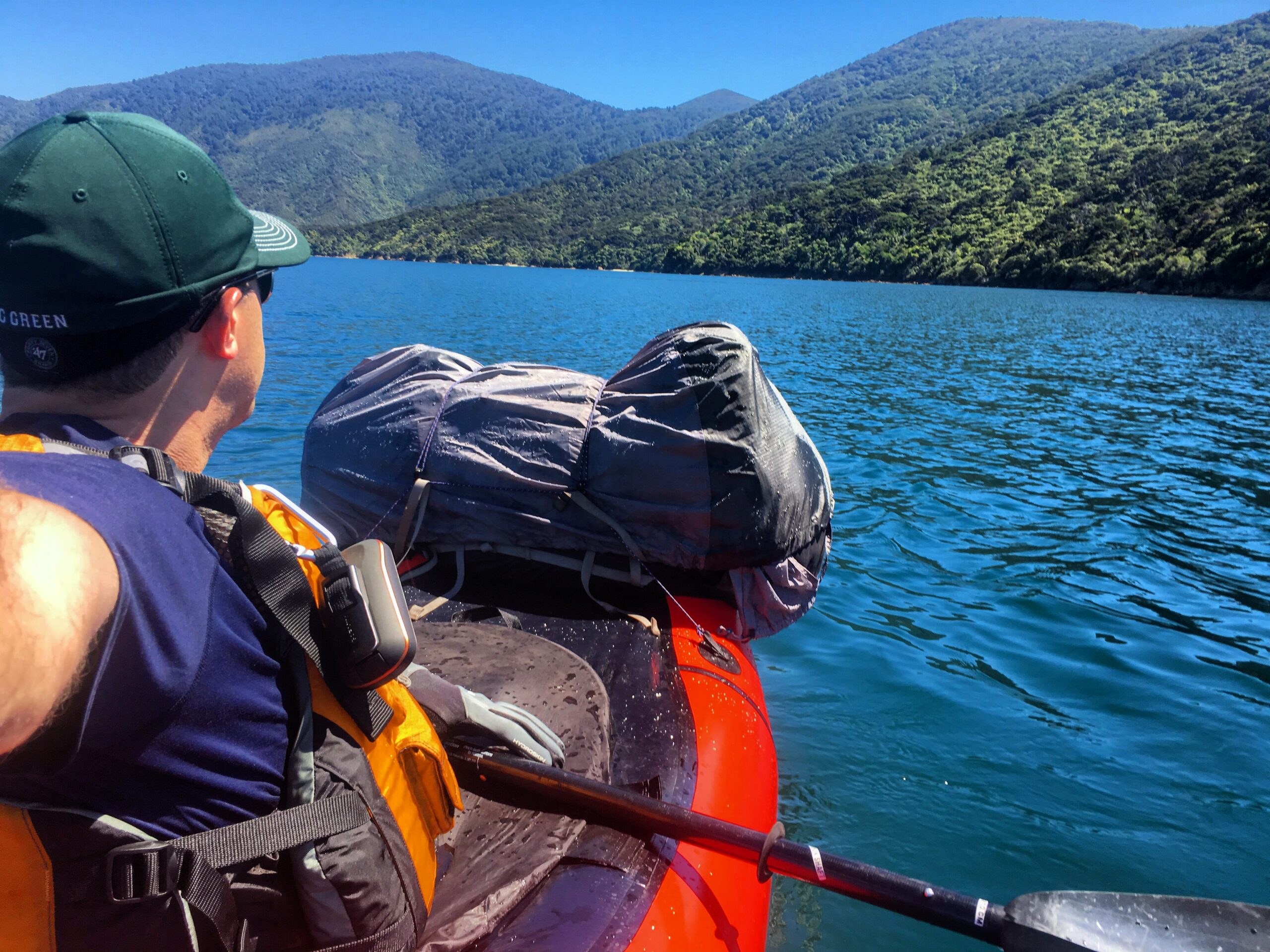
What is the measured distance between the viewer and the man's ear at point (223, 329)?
1541 mm

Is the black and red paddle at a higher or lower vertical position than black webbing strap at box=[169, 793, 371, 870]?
lower

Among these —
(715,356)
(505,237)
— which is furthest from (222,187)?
(505,237)

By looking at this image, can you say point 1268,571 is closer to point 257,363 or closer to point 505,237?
point 257,363

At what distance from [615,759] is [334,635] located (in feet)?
5.41

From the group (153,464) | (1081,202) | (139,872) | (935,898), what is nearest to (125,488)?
(153,464)

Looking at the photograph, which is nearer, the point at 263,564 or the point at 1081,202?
the point at 263,564

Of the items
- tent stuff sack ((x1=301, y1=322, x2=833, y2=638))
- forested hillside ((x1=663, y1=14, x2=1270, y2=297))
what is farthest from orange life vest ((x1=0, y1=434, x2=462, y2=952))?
forested hillside ((x1=663, y1=14, x2=1270, y2=297))

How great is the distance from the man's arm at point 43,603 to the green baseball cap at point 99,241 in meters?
0.52

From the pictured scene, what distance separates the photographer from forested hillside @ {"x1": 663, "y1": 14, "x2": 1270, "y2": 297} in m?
54.4

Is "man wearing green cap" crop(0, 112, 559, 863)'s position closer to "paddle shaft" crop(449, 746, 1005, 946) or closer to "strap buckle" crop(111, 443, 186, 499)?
"strap buckle" crop(111, 443, 186, 499)

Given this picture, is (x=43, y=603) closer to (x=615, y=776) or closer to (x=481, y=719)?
(x=481, y=719)

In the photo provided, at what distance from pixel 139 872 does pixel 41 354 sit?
2.91ft

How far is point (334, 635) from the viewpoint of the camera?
156cm

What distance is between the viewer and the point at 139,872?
1.29 m
